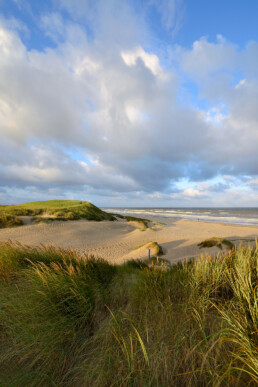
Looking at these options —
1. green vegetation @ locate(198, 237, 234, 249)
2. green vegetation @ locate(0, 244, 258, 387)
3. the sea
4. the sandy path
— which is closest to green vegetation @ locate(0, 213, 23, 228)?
the sandy path

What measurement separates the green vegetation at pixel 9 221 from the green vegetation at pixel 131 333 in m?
16.0

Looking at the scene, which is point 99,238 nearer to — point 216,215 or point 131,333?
point 131,333

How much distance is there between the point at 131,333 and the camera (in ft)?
7.86

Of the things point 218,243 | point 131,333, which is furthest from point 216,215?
point 131,333

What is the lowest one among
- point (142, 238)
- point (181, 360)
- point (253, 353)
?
point (142, 238)

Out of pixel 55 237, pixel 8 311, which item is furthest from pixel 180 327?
pixel 55 237

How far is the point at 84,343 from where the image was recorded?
2.38 meters

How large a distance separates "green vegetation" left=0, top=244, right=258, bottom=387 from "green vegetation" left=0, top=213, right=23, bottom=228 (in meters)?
16.0

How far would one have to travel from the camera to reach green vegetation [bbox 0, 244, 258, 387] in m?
1.76

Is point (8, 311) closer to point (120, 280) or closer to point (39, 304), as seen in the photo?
point (39, 304)

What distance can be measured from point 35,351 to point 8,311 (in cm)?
123

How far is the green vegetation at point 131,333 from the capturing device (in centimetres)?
176

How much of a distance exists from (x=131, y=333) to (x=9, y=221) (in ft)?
64.6

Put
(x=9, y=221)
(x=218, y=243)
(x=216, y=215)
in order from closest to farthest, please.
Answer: (x=218, y=243) < (x=9, y=221) < (x=216, y=215)
